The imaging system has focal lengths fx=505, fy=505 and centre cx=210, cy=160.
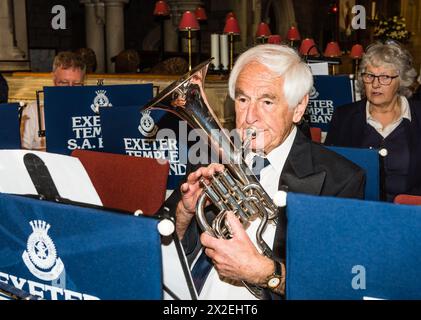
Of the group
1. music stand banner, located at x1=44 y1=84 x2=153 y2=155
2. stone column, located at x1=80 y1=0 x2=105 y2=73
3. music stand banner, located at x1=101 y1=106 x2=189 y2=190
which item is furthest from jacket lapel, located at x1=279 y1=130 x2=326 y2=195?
stone column, located at x1=80 y1=0 x2=105 y2=73

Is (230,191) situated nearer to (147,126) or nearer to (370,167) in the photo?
(370,167)

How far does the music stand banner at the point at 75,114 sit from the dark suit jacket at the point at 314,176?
202cm

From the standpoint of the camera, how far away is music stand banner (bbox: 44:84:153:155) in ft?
13.0

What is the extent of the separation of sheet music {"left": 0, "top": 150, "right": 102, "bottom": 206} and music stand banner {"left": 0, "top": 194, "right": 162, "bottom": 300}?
0.48 feet

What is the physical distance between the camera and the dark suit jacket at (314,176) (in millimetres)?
1982

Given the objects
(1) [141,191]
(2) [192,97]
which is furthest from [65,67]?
(2) [192,97]

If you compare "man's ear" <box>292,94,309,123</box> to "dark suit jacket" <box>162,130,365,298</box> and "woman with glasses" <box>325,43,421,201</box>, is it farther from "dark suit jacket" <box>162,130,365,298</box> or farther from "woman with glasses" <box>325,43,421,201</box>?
"woman with glasses" <box>325,43,421,201</box>

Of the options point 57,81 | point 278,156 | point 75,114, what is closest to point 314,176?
point 278,156

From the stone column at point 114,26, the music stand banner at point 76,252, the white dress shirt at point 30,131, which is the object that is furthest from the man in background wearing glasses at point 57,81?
the stone column at point 114,26

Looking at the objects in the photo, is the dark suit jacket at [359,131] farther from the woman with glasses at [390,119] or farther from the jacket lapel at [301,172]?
the jacket lapel at [301,172]

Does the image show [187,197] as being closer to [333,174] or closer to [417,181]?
[333,174]

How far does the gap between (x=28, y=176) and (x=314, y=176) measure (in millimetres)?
1064

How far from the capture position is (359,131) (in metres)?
3.64
